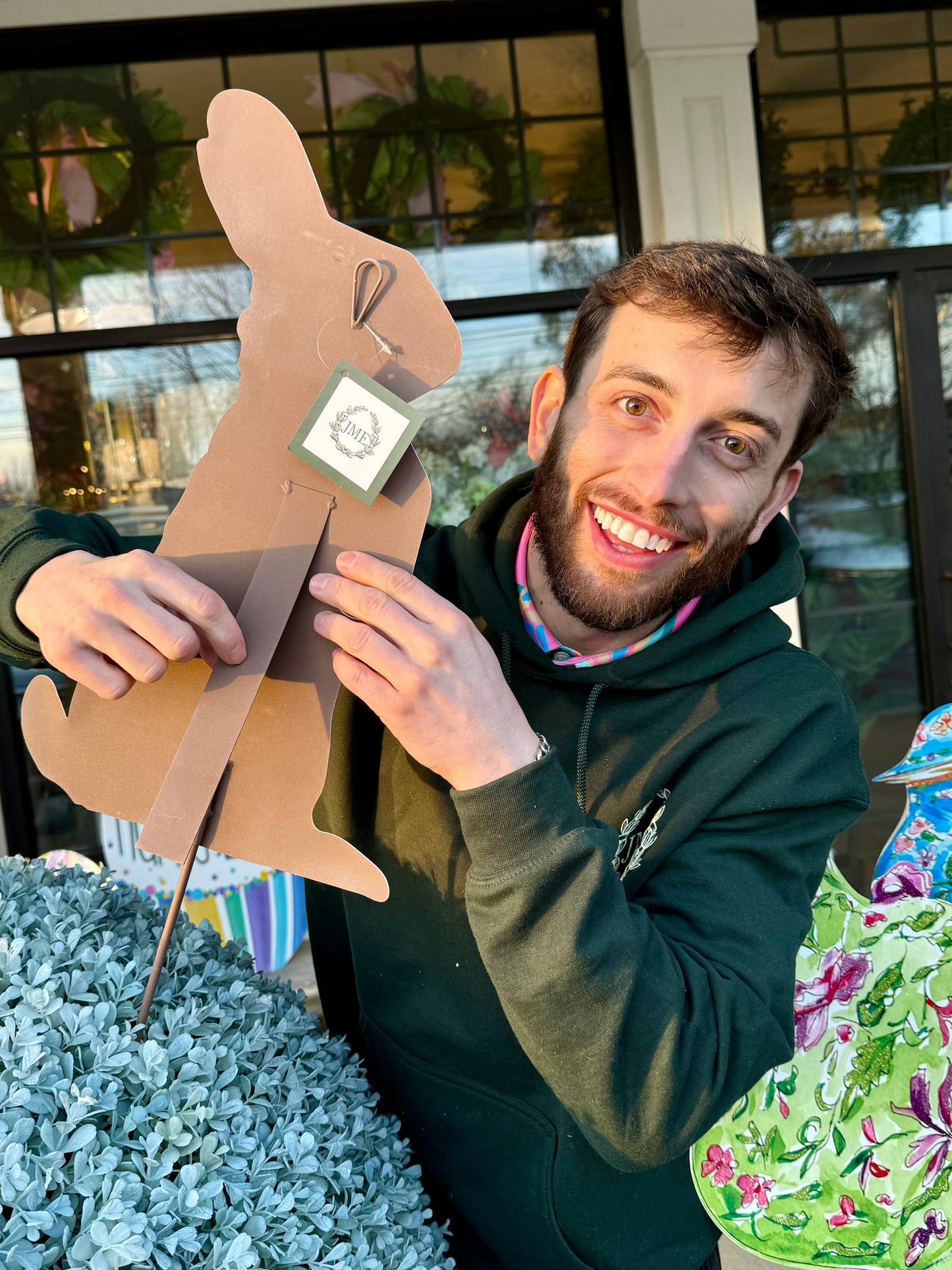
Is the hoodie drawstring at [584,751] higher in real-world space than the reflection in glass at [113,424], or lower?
lower

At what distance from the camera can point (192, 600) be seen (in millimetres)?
674

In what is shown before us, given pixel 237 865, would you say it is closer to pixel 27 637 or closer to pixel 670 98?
pixel 27 637

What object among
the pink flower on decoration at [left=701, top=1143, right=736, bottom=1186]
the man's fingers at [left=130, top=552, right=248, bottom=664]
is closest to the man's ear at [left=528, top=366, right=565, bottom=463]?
the man's fingers at [left=130, top=552, right=248, bottom=664]

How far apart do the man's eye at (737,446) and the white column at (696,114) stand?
221 centimetres

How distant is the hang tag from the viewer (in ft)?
2.30

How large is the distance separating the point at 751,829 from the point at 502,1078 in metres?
0.33

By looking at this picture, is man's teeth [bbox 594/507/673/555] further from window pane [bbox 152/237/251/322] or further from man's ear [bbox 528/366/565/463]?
window pane [bbox 152/237/251/322]

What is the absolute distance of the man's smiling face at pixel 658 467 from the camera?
96cm

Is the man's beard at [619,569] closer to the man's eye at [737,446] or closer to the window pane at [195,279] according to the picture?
the man's eye at [737,446]

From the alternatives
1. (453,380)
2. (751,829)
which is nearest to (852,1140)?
(751,829)

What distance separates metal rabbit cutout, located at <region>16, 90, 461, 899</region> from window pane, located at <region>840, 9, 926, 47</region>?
3.28 m

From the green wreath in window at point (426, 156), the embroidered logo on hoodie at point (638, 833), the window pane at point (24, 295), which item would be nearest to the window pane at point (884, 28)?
the green wreath in window at point (426, 156)

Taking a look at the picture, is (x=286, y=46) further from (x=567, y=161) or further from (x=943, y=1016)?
(x=943, y=1016)

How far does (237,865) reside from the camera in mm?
2762
